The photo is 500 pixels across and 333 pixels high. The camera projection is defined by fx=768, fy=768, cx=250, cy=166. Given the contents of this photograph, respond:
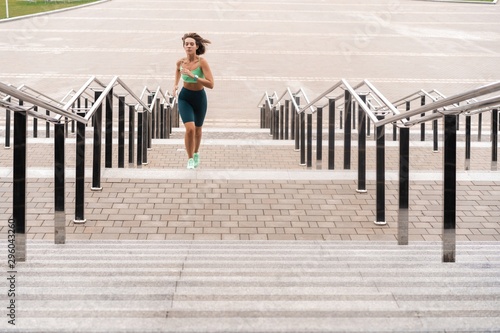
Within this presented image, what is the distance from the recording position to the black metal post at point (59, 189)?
4590 mm

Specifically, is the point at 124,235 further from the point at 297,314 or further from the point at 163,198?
the point at 297,314

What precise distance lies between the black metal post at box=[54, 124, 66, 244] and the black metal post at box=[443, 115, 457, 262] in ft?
7.26

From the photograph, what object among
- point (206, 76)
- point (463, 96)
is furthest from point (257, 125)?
point (463, 96)

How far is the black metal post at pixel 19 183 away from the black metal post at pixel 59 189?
0.51 metres

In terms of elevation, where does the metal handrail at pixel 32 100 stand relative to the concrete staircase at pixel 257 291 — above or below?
above

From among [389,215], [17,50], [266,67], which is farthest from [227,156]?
[17,50]

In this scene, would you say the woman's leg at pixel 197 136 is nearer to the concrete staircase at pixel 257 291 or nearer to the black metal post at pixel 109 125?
the black metal post at pixel 109 125

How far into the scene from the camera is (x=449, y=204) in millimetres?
4082

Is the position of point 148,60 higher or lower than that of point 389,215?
higher

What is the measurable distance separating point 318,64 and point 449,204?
18.2 meters

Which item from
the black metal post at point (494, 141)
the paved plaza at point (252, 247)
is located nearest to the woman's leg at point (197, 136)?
Answer: the paved plaza at point (252, 247)

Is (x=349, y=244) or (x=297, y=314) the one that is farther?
(x=349, y=244)

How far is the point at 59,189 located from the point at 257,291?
1.87m

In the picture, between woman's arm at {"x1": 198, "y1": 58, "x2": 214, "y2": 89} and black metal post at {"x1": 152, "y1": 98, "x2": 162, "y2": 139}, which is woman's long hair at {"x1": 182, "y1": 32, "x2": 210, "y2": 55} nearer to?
woman's arm at {"x1": 198, "y1": 58, "x2": 214, "y2": 89}
